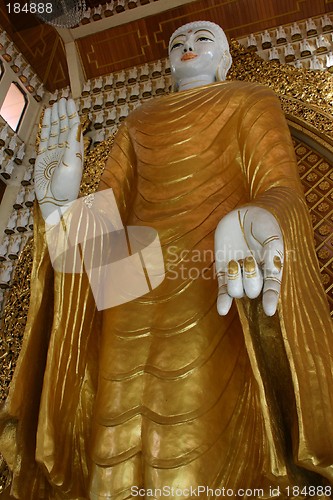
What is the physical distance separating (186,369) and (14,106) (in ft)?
8.95

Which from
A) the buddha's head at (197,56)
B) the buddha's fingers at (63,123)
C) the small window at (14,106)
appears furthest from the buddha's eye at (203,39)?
the small window at (14,106)

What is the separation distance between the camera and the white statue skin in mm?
1525

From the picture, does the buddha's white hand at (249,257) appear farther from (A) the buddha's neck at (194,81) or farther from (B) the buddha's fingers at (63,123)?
(A) the buddha's neck at (194,81)

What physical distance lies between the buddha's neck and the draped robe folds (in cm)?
45

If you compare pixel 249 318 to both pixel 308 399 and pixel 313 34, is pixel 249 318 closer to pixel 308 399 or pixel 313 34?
pixel 308 399

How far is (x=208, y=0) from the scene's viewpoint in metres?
3.74

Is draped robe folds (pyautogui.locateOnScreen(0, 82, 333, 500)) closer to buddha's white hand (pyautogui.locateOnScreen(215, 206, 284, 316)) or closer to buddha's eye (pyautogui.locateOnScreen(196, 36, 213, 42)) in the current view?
buddha's white hand (pyautogui.locateOnScreen(215, 206, 284, 316))

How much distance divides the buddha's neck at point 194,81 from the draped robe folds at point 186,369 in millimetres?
446

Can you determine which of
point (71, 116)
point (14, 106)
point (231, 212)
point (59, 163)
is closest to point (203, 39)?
point (71, 116)

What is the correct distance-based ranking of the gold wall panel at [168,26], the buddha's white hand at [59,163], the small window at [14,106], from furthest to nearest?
1. the small window at [14,106]
2. the gold wall panel at [168,26]
3. the buddha's white hand at [59,163]

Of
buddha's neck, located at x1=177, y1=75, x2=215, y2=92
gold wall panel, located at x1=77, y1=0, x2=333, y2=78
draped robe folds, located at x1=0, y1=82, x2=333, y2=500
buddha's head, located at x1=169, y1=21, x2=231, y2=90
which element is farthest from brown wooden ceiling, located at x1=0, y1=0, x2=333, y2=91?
draped robe folds, located at x1=0, y1=82, x2=333, y2=500

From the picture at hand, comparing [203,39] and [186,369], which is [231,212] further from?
[203,39]

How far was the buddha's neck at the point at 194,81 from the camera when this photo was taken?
2570mm

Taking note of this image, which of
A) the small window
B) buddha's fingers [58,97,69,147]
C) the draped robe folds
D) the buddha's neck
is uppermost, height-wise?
the small window
